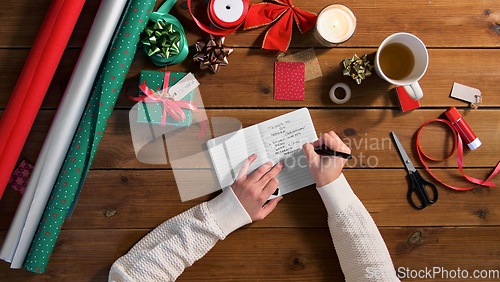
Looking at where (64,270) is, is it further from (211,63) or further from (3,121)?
(211,63)

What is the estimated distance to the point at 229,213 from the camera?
0.75 metres

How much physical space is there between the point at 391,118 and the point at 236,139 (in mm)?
468

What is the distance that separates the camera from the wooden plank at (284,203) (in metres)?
0.80

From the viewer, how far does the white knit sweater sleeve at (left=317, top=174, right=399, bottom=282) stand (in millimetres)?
719

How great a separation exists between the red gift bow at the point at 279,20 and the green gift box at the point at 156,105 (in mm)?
261

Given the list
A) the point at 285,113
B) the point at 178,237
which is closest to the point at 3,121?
the point at 178,237

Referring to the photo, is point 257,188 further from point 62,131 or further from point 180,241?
point 62,131

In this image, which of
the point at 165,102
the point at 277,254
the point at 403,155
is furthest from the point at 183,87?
the point at 403,155

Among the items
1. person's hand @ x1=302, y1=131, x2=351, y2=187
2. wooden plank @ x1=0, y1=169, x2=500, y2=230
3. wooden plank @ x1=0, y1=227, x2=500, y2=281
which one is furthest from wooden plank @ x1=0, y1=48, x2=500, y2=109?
wooden plank @ x1=0, y1=227, x2=500, y2=281

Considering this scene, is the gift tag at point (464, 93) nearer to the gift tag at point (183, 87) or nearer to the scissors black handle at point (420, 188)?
the scissors black handle at point (420, 188)

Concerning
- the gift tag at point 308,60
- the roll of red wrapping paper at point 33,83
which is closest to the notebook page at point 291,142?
the gift tag at point 308,60

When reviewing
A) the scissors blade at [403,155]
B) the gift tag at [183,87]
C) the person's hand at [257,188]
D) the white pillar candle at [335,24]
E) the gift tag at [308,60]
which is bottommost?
the person's hand at [257,188]

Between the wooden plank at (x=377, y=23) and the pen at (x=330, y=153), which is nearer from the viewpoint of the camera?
the pen at (x=330, y=153)

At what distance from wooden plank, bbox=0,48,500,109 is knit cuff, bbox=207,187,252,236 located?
0.91ft
